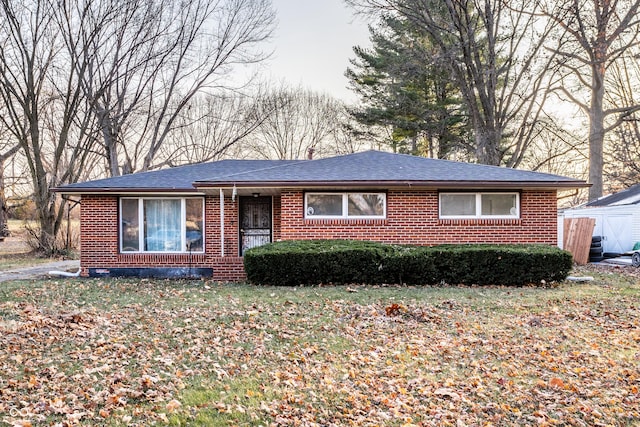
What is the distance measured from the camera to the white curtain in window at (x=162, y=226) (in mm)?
13352

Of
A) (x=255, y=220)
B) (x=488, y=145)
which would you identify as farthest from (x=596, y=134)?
(x=255, y=220)

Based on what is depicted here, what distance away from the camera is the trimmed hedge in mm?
10773

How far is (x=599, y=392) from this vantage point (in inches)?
191

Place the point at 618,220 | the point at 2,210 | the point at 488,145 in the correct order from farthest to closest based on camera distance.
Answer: the point at 2,210 < the point at 488,145 < the point at 618,220

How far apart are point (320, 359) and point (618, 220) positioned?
18103mm

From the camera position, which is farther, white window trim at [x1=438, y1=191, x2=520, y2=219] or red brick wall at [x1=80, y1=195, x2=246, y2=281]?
red brick wall at [x1=80, y1=195, x2=246, y2=281]

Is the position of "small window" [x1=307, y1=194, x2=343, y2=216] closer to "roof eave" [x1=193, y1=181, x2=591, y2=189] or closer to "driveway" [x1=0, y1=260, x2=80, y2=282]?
"roof eave" [x1=193, y1=181, x2=591, y2=189]

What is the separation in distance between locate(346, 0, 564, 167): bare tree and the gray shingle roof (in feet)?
24.6

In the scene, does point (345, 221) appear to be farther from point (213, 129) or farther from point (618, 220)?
point (213, 129)

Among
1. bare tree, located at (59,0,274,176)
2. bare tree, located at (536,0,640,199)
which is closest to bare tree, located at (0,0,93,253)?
bare tree, located at (59,0,274,176)

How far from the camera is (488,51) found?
68.5ft

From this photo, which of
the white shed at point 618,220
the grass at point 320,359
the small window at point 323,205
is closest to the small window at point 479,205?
the small window at point 323,205

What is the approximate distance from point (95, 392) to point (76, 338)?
2.03 metres

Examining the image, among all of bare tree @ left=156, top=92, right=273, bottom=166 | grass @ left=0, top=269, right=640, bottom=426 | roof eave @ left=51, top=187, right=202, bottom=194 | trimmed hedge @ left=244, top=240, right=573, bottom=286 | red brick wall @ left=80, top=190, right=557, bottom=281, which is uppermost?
bare tree @ left=156, top=92, right=273, bottom=166
